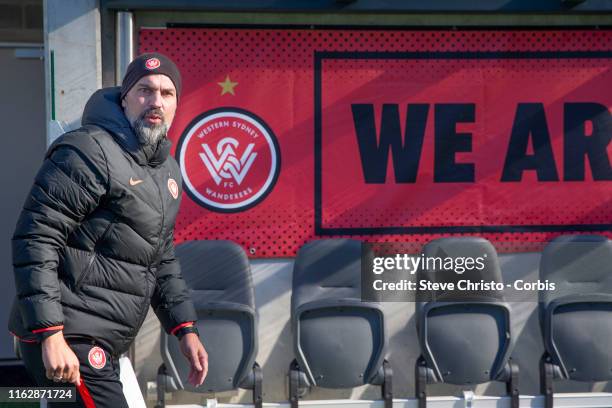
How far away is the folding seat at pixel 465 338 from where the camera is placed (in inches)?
192

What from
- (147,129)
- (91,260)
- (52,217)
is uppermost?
(147,129)

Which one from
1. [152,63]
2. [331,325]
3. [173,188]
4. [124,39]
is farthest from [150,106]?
[331,325]

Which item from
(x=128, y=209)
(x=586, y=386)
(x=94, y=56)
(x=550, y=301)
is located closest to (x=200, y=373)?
(x=128, y=209)

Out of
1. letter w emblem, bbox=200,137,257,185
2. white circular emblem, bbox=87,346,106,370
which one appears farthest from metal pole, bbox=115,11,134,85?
white circular emblem, bbox=87,346,106,370

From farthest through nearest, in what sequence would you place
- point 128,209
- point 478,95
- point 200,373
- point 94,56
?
point 478,95
point 94,56
point 200,373
point 128,209

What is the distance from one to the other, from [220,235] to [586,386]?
8.24 ft

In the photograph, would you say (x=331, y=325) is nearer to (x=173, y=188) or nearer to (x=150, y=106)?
(x=173, y=188)

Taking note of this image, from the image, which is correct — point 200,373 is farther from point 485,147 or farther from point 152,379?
point 485,147

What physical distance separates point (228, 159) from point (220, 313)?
36.7 inches

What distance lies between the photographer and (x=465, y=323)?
4.95 m

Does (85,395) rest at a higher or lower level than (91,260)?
lower

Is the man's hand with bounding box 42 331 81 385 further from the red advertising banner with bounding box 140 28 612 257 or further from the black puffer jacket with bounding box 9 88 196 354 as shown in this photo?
the red advertising banner with bounding box 140 28 612 257

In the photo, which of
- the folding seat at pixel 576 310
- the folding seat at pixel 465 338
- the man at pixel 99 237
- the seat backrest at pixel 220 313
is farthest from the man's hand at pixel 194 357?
the folding seat at pixel 576 310

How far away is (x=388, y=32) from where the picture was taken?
509cm
